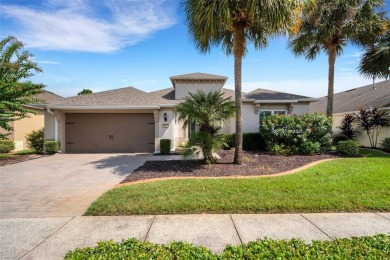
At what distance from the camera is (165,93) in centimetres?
1702

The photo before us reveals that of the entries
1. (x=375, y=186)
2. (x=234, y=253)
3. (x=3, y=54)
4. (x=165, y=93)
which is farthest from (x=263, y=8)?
(x=3, y=54)

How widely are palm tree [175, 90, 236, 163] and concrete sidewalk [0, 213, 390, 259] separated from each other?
391 cm

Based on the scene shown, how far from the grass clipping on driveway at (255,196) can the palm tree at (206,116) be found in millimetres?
2029

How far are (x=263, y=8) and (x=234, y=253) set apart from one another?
7.37m

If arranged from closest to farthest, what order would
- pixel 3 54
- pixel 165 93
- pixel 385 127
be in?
1. pixel 3 54
2. pixel 385 127
3. pixel 165 93

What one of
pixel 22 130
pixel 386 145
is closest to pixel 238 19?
pixel 386 145

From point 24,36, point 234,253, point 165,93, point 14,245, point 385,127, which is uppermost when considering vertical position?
point 24,36

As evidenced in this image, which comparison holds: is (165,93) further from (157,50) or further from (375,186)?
(375,186)

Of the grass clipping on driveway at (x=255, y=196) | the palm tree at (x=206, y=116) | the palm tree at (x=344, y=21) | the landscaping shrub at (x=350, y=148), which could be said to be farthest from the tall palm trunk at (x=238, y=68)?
the landscaping shrub at (x=350, y=148)

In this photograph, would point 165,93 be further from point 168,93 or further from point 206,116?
point 206,116

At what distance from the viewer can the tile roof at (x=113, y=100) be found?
485 inches

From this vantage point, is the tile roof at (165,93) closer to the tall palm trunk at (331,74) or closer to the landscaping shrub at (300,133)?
the landscaping shrub at (300,133)

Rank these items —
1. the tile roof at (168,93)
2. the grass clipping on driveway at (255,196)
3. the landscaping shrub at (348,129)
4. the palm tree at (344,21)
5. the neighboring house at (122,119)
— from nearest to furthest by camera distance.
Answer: the grass clipping on driveway at (255,196) < the palm tree at (344,21) < the neighboring house at (122,119) < the landscaping shrub at (348,129) < the tile roof at (168,93)

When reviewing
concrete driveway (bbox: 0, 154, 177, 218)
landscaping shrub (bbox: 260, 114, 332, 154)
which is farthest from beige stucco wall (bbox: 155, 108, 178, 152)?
landscaping shrub (bbox: 260, 114, 332, 154)
